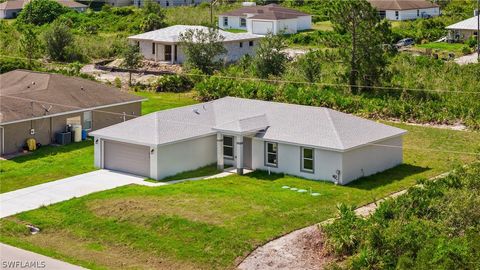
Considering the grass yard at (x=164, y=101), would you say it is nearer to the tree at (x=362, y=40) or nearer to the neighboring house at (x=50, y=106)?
the neighboring house at (x=50, y=106)

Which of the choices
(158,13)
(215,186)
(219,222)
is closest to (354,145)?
(215,186)

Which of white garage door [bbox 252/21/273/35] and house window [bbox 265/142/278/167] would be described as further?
white garage door [bbox 252/21/273/35]

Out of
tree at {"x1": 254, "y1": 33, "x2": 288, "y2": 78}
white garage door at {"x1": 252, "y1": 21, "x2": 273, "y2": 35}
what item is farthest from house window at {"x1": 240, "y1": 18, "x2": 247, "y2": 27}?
tree at {"x1": 254, "y1": 33, "x2": 288, "y2": 78}

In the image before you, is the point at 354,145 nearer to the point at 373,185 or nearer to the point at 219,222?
the point at 373,185

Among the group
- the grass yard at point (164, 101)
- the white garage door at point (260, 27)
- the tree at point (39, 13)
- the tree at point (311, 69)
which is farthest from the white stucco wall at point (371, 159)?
the tree at point (39, 13)

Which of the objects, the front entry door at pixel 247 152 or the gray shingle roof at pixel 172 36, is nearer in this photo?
the front entry door at pixel 247 152

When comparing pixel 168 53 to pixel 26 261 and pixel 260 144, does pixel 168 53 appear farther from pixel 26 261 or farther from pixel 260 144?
pixel 26 261

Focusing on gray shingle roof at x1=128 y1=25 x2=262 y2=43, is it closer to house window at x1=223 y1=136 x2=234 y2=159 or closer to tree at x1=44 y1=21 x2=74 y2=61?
tree at x1=44 y1=21 x2=74 y2=61
